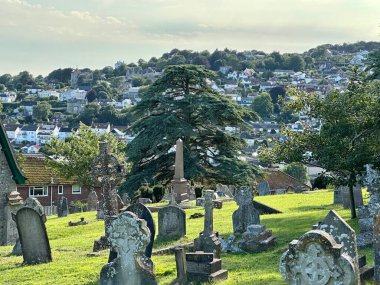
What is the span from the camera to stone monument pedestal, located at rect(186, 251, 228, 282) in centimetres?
1393

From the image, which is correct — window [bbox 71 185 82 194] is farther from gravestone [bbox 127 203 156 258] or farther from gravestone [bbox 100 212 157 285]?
gravestone [bbox 100 212 157 285]

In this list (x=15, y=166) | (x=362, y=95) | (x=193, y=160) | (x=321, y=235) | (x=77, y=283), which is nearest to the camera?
(x=321, y=235)

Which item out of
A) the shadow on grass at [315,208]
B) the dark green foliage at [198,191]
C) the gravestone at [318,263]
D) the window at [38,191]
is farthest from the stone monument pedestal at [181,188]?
the gravestone at [318,263]

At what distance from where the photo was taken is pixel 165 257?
56.8 ft

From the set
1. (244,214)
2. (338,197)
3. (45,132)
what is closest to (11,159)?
(244,214)

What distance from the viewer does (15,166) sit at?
2669cm

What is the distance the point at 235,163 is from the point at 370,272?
3062 centimetres

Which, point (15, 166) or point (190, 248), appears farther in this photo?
point (15, 166)

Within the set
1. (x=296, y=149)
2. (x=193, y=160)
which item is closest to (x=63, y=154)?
(x=193, y=160)

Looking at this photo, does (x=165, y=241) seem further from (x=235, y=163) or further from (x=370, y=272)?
(x=235, y=163)

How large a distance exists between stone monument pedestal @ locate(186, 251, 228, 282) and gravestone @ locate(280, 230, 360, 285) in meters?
4.85

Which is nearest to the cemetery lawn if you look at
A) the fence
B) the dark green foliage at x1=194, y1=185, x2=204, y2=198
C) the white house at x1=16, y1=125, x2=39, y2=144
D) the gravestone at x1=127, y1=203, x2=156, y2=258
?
the gravestone at x1=127, y1=203, x2=156, y2=258

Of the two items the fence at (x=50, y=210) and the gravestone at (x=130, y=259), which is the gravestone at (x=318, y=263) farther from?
the fence at (x=50, y=210)

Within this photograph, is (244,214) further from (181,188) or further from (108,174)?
(181,188)
